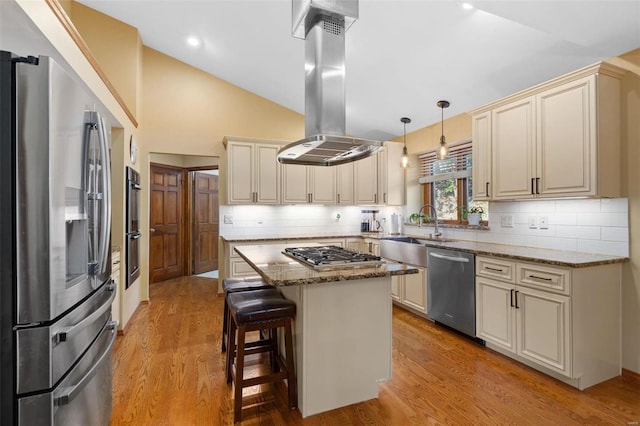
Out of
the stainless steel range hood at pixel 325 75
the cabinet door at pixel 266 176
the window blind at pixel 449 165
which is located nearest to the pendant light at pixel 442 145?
the window blind at pixel 449 165

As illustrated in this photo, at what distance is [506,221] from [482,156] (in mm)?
735

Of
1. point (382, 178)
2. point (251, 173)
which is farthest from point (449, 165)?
point (251, 173)

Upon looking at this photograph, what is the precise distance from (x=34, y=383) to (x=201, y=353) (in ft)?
5.65

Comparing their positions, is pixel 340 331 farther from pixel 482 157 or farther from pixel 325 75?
pixel 482 157

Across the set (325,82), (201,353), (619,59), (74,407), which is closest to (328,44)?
(325,82)

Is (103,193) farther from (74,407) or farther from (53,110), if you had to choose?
(74,407)

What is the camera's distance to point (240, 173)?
4.42m

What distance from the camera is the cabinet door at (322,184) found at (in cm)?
484

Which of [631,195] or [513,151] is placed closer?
[631,195]

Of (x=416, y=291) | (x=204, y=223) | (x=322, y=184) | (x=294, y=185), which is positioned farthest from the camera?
(x=204, y=223)

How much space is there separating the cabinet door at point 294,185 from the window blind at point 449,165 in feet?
5.85

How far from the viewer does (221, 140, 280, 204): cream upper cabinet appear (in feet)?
14.4

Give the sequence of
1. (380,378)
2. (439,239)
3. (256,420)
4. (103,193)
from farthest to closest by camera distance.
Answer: (439,239) → (380,378) → (256,420) → (103,193)

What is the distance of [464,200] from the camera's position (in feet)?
13.3
